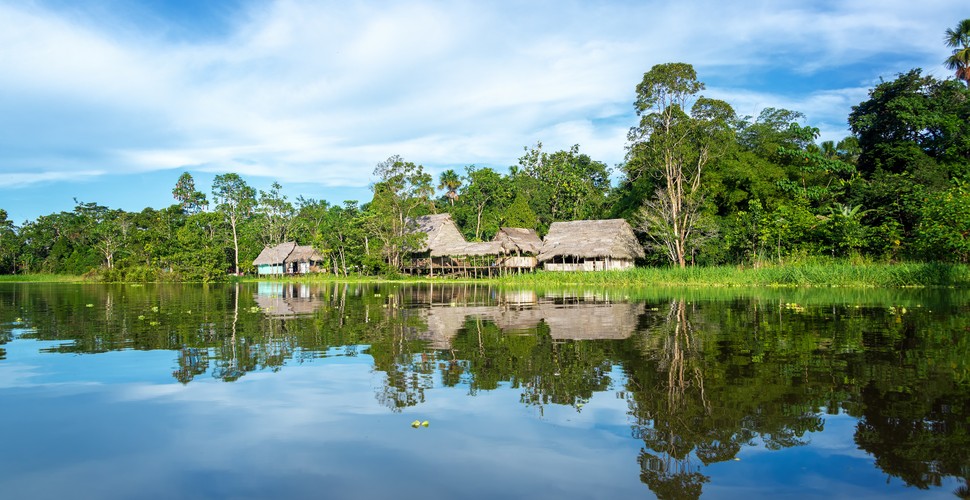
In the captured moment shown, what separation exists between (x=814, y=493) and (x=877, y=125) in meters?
40.9

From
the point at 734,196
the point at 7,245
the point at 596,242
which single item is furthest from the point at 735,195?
the point at 7,245

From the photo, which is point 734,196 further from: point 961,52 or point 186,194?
point 186,194

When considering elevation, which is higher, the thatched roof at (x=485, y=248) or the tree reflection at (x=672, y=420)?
the thatched roof at (x=485, y=248)

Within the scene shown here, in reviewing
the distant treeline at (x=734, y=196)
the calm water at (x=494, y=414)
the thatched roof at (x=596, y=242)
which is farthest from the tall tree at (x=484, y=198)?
the calm water at (x=494, y=414)

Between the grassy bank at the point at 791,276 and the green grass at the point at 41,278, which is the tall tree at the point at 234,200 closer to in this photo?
the green grass at the point at 41,278

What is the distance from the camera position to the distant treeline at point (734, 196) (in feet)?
109

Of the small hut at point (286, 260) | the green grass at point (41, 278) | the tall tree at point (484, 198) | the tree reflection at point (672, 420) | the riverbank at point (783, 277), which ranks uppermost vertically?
the tall tree at point (484, 198)

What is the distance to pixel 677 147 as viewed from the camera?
37438 millimetres

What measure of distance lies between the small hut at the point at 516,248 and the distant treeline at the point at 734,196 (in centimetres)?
201

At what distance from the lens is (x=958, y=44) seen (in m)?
43.5

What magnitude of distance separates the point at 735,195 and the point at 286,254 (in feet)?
151

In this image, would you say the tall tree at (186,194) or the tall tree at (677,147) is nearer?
the tall tree at (677,147)

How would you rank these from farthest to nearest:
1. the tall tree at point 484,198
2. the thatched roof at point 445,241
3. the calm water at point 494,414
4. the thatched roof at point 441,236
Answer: the tall tree at point 484,198
the thatched roof at point 441,236
the thatched roof at point 445,241
the calm water at point 494,414

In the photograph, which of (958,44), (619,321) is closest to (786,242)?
(958,44)
